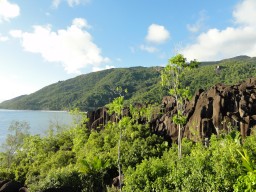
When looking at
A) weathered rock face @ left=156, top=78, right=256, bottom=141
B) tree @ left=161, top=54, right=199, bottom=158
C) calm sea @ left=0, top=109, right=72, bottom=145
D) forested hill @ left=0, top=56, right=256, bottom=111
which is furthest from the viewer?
forested hill @ left=0, top=56, right=256, bottom=111

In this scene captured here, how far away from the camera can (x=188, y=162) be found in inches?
615

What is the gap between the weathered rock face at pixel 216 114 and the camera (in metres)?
40.4

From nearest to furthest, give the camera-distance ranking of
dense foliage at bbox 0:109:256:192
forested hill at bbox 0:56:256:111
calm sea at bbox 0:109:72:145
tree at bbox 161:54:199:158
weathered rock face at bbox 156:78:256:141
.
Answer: dense foliage at bbox 0:109:256:192 < tree at bbox 161:54:199:158 < weathered rock face at bbox 156:78:256:141 < calm sea at bbox 0:109:72:145 < forested hill at bbox 0:56:256:111

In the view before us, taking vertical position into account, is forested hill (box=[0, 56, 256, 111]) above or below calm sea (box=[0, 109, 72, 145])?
above

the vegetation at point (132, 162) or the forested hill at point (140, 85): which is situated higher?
the forested hill at point (140, 85)

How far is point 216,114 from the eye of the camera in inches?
1686

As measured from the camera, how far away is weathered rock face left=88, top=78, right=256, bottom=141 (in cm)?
4044

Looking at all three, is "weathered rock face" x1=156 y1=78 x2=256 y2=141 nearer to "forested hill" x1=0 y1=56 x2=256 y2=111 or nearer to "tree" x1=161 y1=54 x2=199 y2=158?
"forested hill" x1=0 y1=56 x2=256 y2=111

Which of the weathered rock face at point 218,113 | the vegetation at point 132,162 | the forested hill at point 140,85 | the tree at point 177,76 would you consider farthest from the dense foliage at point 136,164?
the forested hill at point 140,85

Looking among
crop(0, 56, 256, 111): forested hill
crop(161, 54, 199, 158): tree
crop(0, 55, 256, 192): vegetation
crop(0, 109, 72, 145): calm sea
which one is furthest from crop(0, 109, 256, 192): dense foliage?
crop(0, 56, 256, 111): forested hill

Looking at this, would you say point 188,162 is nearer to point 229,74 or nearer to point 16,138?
point 16,138

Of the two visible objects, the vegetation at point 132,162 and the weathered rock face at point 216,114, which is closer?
the vegetation at point 132,162

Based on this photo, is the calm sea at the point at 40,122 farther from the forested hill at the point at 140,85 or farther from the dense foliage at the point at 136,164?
the dense foliage at the point at 136,164

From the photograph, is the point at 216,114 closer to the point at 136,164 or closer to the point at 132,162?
the point at 132,162
